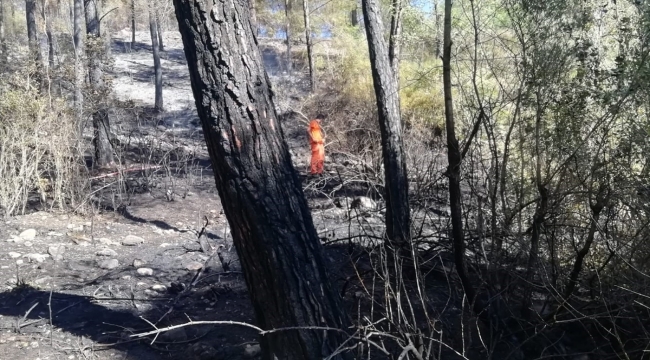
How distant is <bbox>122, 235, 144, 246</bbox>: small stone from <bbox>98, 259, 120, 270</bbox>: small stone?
1.07m

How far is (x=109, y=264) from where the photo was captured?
24.7 feet

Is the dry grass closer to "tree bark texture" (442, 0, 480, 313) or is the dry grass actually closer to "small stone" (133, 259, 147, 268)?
"small stone" (133, 259, 147, 268)

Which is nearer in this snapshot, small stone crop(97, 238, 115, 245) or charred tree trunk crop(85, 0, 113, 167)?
small stone crop(97, 238, 115, 245)

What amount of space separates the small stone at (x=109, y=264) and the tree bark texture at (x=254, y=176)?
4288 millimetres

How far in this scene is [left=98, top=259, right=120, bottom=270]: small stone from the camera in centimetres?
745

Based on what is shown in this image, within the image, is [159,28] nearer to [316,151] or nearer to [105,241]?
[316,151]

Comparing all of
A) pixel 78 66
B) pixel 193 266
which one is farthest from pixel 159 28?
pixel 193 266

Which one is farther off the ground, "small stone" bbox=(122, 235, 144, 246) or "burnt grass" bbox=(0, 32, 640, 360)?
"burnt grass" bbox=(0, 32, 640, 360)

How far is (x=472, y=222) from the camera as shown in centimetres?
550

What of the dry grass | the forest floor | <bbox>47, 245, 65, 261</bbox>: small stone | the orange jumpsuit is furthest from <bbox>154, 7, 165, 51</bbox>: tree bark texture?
<bbox>47, 245, 65, 261</bbox>: small stone

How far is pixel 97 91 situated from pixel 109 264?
5861mm

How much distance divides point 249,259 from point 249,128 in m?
0.68

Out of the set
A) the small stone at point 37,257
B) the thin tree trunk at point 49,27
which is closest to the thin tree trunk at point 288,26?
the thin tree trunk at point 49,27

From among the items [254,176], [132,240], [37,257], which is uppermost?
[254,176]
